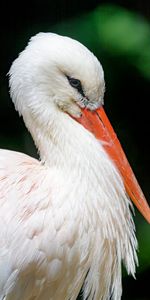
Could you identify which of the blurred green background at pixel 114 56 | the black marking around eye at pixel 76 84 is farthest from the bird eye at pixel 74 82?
the blurred green background at pixel 114 56

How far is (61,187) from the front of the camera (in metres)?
2.54

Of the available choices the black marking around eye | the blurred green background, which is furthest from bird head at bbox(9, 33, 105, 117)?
the blurred green background

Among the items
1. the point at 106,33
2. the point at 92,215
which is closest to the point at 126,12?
the point at 106,33

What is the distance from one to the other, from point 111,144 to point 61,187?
0.27 meters

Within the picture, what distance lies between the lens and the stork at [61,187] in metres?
2.51

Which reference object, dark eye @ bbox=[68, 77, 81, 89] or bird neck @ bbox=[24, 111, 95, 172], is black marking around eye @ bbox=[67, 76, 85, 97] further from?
bird neck @ bbox=[24, 111, 95, 172]

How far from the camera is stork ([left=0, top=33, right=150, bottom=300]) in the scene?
251cm

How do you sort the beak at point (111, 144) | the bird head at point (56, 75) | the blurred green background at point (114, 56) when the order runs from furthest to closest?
the blurred green background at point (114, 56)
the beak at point (111, 144)
the bird head at point (56, 75)

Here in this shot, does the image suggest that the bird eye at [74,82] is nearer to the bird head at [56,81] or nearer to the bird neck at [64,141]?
the bird head at [56,81]

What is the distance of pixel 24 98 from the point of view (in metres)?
2.55

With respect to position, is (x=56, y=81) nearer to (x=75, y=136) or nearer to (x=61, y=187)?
(x=75, y=136)

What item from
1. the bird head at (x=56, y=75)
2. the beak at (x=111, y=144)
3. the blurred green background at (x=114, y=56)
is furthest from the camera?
the blurred green background at (x=114, y=56)

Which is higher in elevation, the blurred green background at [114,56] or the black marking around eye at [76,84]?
the black marking around eye at [76,84]

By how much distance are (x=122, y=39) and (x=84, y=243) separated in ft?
5.91
